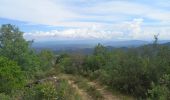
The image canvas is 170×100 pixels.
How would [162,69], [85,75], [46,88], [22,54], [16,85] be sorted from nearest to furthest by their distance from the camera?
[46,88] < [162,69] < [16,85] < [22,54] < [85,75]

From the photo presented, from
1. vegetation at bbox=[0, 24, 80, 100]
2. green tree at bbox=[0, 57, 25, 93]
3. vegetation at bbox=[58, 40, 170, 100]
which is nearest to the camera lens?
vegetation at bbox=[0, 24, 80, 100]

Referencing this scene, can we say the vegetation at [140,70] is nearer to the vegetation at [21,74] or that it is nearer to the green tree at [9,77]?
the vegetation at [21,74]

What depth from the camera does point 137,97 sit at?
864 inches

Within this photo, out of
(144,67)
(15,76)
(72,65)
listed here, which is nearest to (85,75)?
(72,65)

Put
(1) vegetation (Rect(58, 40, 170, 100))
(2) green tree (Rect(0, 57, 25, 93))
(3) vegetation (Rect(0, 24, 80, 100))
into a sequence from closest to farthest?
(3) vegetation (Rect(0, 24, 80, 100)), (1) vegetation (Rect(58, 40, 170, 100)), (2) green tree (Rect(0, 57, 25, 93))

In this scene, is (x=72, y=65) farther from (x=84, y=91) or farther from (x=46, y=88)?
(x=46, y=88)

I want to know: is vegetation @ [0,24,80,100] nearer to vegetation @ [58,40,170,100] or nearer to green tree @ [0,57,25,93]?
green tree @ [0,57,25,93]

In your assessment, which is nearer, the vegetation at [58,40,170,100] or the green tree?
the vegetation at [58,40,170,100]

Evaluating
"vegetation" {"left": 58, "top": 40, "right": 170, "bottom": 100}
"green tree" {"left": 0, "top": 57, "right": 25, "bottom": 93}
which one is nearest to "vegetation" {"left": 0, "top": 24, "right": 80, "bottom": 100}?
"green tree" {"left": 0, "top": 57, "right": 25, "bottom": 93}

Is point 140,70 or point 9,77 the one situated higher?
point 140,70

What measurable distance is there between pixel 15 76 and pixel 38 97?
13717mm

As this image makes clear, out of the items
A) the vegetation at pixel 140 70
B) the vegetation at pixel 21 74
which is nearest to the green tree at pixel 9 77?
the vegetation at pixel 21 74

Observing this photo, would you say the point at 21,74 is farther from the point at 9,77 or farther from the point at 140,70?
the point at 140,70

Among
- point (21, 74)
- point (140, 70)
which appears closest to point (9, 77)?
point (21, 74)
